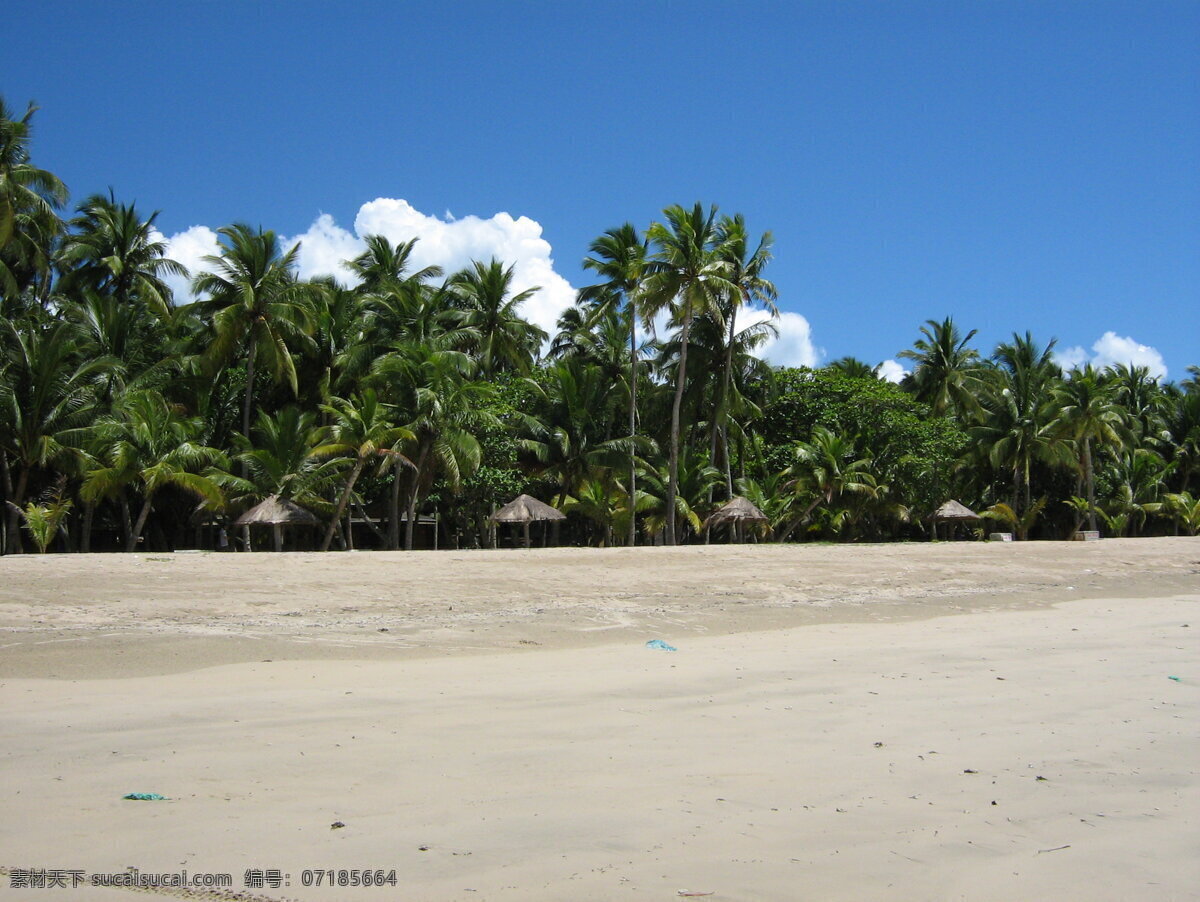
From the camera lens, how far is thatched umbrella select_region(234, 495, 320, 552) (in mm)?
22891

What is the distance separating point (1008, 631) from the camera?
9.94 meters

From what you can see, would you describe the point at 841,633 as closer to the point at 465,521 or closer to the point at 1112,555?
the point at 1112,555

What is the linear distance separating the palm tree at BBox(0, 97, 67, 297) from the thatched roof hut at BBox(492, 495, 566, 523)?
46.1ft

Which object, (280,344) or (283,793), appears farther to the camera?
(280,344)

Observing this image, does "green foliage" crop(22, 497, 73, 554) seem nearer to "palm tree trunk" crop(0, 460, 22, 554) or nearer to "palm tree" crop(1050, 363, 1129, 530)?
"palm tree trunk" crop(0, 460, 22, 554)

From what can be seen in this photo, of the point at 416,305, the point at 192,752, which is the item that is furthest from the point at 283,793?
the point at 416,305

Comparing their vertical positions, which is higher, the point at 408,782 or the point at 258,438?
the point at 258,438

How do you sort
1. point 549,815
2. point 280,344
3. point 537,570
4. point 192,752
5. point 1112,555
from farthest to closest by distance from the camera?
1. point 280,344
2. point 1112,555
3. point 537,570
4. point 192,752
5. point 549,815

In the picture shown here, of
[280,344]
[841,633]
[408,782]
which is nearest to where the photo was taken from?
[408,782]

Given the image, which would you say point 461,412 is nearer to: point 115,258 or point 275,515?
point 275,515

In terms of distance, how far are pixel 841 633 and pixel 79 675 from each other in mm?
6846

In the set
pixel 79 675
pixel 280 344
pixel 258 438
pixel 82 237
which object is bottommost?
pixel 79 675

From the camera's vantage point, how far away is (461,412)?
25.5m

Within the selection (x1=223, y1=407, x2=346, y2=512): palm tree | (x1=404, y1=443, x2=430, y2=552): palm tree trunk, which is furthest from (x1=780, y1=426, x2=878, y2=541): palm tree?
(x1=223, y1=407, x2=346, y2=512): palm tree
